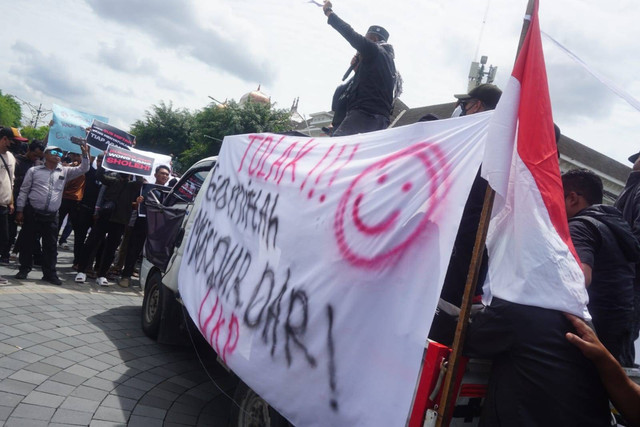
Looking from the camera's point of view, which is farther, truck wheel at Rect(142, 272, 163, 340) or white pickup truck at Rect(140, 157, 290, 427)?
truck wheel at Rect(142, 272, 163, 340)

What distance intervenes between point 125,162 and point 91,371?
4.68m

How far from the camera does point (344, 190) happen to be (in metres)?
2.57

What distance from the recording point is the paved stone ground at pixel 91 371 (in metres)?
3.45

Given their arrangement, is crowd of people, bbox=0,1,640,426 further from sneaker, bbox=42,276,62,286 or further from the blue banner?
the blue banner

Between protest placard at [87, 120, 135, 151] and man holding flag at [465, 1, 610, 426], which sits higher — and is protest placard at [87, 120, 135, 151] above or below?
above

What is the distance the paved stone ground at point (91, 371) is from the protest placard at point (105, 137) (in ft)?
14.0

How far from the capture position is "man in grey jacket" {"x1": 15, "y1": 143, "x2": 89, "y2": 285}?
21.8 feet

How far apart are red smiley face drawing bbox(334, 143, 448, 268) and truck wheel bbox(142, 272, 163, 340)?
11.3ft

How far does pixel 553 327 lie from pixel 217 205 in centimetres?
284

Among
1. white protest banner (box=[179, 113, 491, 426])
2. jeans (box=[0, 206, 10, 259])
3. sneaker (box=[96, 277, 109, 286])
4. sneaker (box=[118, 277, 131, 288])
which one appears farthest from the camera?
sneaker (box=[118, 277, 131, 288])

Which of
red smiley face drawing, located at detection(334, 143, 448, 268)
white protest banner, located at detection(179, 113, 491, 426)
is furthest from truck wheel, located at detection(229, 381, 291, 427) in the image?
red smiley face drawing, located at detection(334, 143, 448, 268)

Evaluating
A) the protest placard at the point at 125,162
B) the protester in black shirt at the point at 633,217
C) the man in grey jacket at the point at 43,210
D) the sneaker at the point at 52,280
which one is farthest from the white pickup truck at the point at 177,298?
the sneaker at the point at 52,280

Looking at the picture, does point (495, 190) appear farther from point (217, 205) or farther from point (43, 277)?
point (43, 277)

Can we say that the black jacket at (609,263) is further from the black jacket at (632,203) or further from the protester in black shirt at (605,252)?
the black jacket at (632,203)
